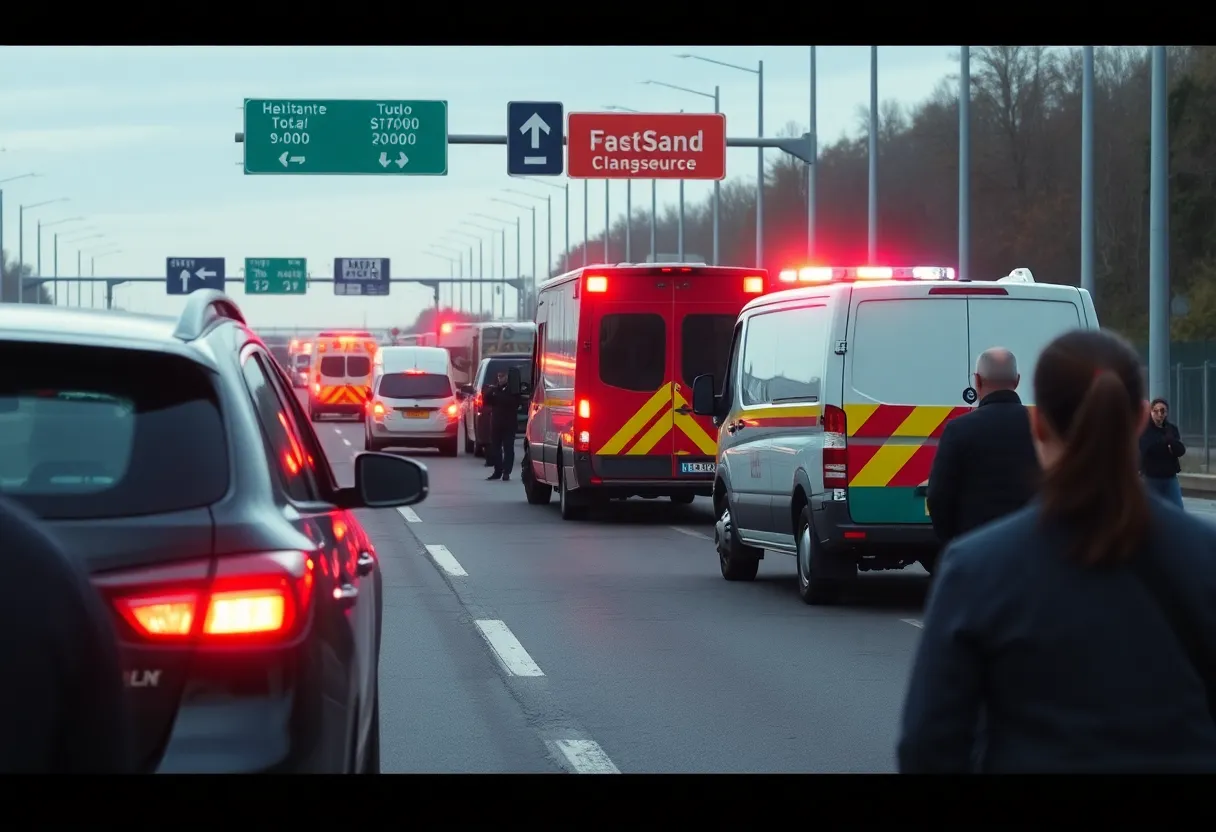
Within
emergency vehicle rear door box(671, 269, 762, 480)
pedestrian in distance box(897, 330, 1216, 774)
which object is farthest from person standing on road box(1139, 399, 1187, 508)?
pedestrian in distance box(897, 330, 1216, 774)

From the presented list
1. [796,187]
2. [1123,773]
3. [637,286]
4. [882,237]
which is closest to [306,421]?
[1123,773]

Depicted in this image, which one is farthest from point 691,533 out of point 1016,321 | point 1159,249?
point 1159,249

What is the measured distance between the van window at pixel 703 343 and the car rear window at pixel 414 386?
19489 millimetres

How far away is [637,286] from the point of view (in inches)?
896

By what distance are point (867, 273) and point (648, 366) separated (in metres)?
7.44

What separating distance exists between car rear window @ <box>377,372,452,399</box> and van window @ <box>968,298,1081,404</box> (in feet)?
94.3

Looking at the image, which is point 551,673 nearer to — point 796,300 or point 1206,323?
point 796,300

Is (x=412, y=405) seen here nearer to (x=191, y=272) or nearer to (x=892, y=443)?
(x=892, y=443)

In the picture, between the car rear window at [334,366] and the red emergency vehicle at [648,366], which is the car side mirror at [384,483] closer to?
the red emergency vehicle at [648,366]

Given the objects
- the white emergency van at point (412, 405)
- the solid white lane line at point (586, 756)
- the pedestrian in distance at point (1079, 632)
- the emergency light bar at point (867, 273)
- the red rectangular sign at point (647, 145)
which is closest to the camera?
the pedestrian in distance at point (1079, 632)

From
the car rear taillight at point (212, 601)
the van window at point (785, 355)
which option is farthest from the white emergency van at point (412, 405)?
the car rear taillight at point (212, 601)

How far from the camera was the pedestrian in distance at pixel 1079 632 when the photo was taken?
3365mm

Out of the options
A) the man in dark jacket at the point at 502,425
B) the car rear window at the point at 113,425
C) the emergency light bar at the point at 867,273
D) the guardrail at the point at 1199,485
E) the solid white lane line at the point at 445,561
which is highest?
the emergency light bar at the point at 867,273

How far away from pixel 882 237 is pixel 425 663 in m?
72.5
